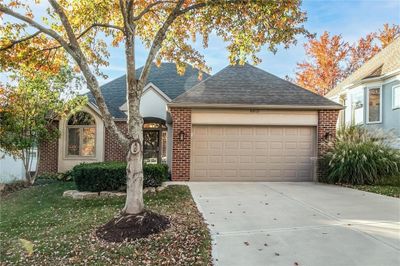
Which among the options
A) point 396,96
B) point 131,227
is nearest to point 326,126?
point 396,96

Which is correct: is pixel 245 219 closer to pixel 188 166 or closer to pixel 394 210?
pixel 394 210

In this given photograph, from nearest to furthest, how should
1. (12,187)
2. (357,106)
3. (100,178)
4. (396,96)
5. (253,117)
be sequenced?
(100,178) < (12,187) < (253,117) < (396,96) < (357,106)

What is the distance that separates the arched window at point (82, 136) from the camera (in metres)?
15.4

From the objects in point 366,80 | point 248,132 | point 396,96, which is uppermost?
point 366,80

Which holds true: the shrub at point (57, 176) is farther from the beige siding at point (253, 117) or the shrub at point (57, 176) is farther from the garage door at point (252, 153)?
the beige siding at point (253, 117)

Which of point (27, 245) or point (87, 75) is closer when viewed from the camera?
point (27, 245)

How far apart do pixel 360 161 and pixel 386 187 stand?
44.9 inches

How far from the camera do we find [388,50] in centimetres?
1722

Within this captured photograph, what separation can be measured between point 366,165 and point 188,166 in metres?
6.28

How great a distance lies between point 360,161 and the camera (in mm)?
11234

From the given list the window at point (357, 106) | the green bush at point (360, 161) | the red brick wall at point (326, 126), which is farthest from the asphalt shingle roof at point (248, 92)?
the window at point (357, 106)

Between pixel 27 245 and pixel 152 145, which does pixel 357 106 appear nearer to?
pixel 152 145

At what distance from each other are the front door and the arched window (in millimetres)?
2536

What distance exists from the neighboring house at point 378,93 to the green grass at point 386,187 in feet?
9.77
